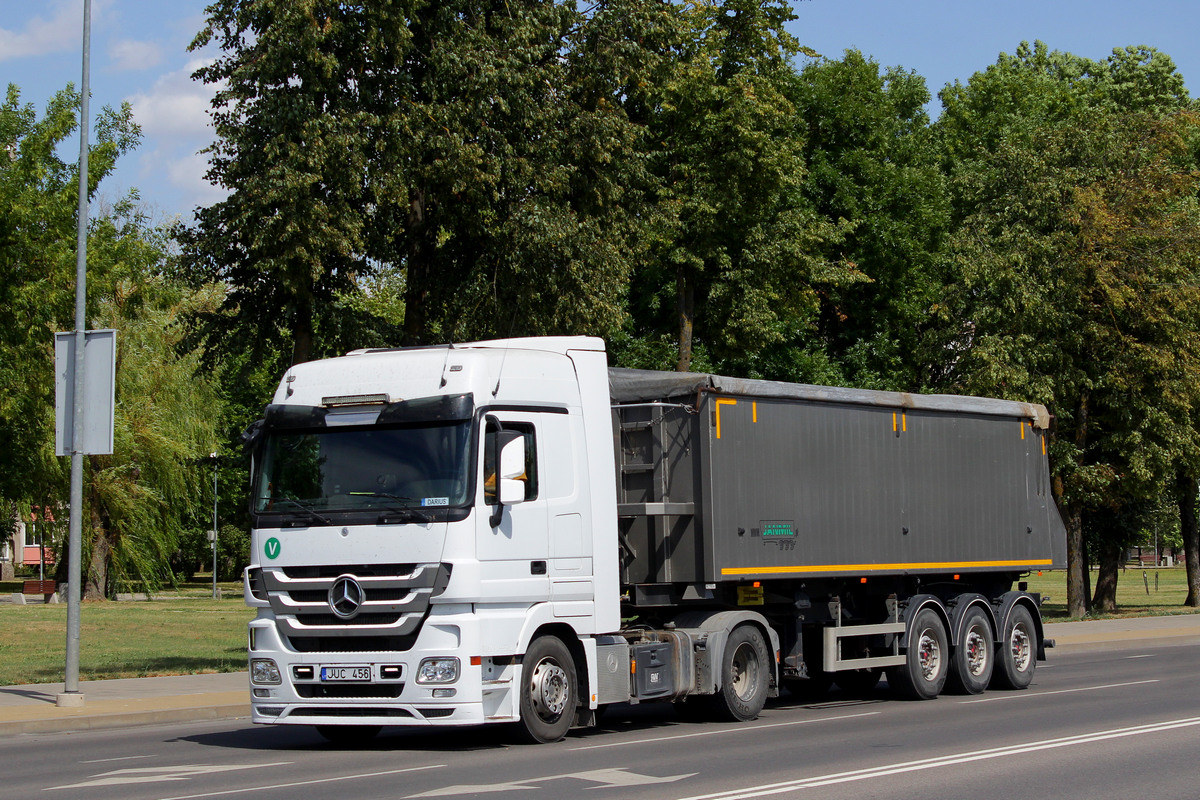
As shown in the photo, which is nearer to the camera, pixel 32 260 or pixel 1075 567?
pixel 32 260

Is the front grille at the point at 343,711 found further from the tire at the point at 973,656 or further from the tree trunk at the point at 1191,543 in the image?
the tree trunk at the point at 1191,543

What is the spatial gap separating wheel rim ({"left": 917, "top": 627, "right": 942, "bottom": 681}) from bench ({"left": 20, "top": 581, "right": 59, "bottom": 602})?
1817 inches

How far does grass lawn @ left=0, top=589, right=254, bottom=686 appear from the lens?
22781mm

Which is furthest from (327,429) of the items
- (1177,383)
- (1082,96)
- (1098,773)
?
(1082,96)

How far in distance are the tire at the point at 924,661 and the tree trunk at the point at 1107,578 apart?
99.2 ft

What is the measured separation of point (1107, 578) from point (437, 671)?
3804 cm

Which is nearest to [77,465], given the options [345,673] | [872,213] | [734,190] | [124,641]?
[345,673]

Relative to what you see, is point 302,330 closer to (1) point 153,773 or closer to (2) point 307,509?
(2) point 307,509

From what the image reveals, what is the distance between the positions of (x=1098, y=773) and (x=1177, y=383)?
28182 millimetres

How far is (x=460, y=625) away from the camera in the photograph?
11.6 m

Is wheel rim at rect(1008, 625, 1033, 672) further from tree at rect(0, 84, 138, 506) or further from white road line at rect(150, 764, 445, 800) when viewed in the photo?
tree at rect(0, 84, 138, 506)

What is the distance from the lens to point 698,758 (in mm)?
11375

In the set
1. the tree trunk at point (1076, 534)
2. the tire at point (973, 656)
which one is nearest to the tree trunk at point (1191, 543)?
the tree trunk at point (1076, 534)

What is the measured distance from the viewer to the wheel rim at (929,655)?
17.0m
